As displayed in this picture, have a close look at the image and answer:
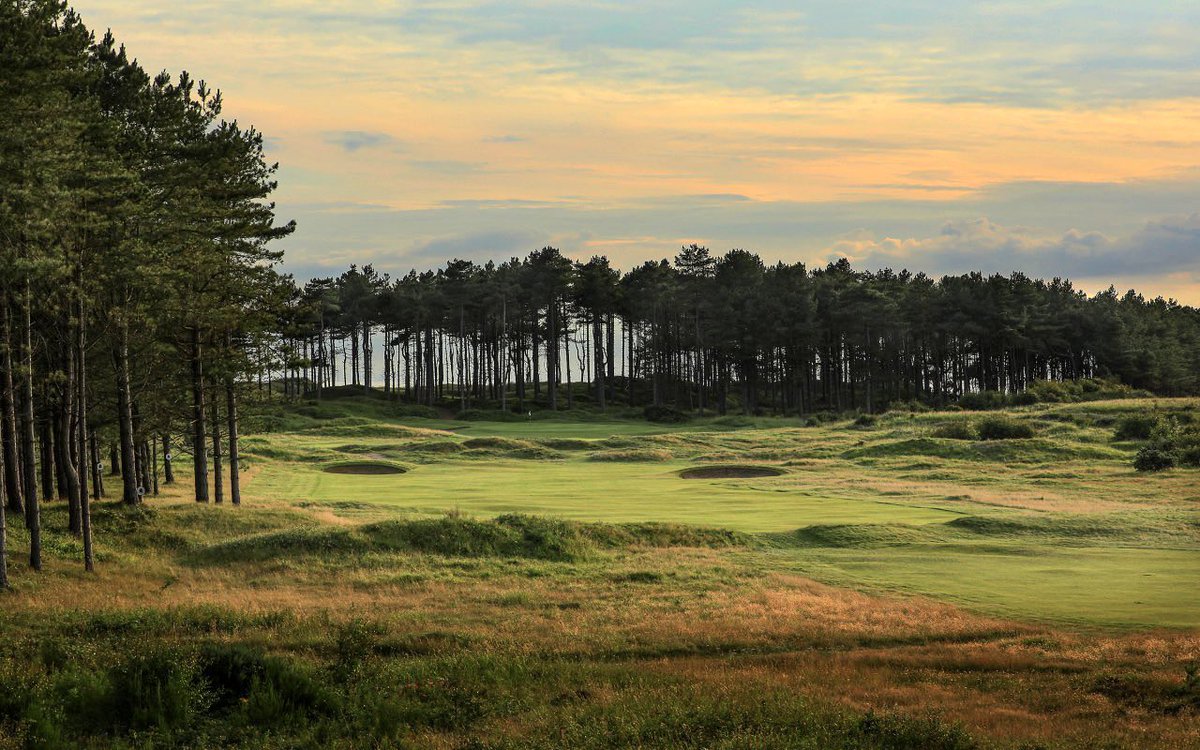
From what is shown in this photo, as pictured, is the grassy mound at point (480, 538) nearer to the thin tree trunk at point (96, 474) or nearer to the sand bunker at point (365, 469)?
the thin tree trunk at point (96, 474)

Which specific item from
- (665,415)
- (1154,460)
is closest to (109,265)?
(1154,460)

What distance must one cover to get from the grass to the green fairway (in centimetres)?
24

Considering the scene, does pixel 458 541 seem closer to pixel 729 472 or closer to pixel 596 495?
pixel 596 495

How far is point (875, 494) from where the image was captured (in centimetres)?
5238

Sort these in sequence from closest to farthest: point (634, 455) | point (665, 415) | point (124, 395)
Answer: point (124, 395) → point (634, 455) → point (665, 415)

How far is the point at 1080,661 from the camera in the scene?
18.8 meters

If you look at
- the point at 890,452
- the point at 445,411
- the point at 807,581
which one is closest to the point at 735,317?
the point at 445,411

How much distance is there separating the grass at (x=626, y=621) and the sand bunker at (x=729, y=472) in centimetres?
1223

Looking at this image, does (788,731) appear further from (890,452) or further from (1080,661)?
(890,452)

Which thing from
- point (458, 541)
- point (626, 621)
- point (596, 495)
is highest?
point (626, 621)

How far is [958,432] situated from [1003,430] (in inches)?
129

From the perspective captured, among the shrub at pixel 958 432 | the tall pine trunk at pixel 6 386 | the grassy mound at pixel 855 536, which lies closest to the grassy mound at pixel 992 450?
the shrub at pixel 958 432

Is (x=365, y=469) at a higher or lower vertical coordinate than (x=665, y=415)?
higher

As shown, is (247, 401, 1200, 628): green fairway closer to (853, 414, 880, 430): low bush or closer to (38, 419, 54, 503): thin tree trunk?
(853, 414, 880, 430): low bush
